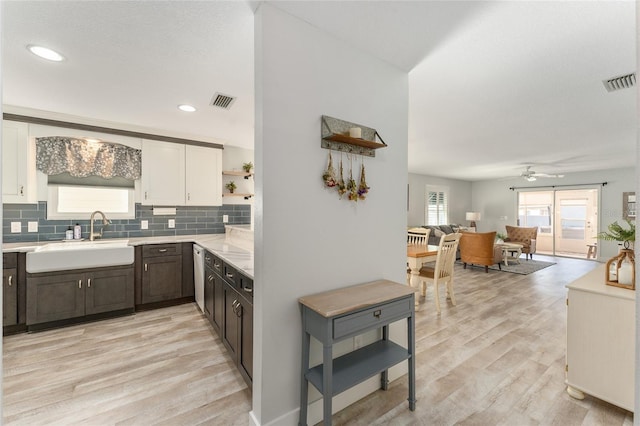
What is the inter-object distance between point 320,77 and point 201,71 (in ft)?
3.69

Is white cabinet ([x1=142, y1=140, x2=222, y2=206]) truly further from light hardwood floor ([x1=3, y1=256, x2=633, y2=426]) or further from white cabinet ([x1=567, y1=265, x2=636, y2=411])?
white cabinet ([x1=567, y1=265, x2=636, y2=411])

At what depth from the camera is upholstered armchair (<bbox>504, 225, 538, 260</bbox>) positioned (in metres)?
7.14

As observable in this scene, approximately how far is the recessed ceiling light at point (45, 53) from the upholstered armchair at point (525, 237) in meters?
8.93

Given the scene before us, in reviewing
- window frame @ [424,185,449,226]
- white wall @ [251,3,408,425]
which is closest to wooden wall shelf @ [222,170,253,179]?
white wall @ [251,3,408,425]

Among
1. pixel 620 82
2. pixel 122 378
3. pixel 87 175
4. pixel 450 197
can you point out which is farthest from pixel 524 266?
pixel 87 175

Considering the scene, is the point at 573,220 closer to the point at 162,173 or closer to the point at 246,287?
the point at 246,287

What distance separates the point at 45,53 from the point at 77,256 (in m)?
1.97

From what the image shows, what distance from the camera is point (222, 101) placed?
282cm

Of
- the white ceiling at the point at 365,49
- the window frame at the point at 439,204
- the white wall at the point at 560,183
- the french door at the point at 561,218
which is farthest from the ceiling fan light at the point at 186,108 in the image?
the french door at the point at 561,218

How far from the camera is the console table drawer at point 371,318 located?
1.58 meters

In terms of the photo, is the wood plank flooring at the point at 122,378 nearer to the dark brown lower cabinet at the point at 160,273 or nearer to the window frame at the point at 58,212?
the dark brown lower cabinet at the point at 160,273

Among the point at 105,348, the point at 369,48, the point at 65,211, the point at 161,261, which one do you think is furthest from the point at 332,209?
the point at 65,211

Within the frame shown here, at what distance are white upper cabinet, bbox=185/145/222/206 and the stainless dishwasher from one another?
30.5 inches

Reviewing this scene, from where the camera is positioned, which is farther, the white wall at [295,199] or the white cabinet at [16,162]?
the white cabinet at [16,162]
